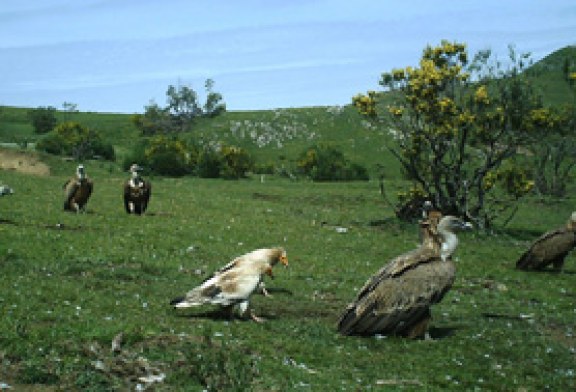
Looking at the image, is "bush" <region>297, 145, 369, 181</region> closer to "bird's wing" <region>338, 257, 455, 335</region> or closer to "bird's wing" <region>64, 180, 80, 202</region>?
"bird's wing" <region>64, 180, 80, 202</region>

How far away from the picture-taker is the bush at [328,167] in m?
65.4

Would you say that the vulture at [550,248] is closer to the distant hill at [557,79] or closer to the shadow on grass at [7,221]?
the shadow on grass at [7,221]

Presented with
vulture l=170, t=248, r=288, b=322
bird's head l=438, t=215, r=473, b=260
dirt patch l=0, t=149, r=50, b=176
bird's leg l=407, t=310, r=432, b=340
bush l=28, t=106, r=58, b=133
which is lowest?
bird's leg l=407, t=310, r=432, b=340

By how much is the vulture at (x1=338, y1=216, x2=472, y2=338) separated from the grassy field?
29cm

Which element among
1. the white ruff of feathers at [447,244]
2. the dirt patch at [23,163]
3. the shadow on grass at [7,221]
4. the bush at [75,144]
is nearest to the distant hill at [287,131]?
the bush at [75,144]

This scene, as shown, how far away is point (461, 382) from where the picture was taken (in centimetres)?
1098

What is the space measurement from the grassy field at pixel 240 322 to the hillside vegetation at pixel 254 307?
0.04 metres

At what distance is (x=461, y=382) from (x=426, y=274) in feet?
7.55

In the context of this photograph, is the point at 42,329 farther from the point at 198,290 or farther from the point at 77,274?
the point at 77,274

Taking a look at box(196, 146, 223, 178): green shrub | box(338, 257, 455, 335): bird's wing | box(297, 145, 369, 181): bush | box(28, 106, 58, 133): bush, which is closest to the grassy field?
box(338, 257, 455, 335): bird's wing

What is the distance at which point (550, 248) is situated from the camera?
23.2m

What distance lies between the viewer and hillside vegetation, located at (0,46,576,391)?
973cm

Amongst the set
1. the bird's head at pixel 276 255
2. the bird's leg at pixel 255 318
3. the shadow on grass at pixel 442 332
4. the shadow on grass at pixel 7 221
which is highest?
the shadow on grass at pixel 7 221

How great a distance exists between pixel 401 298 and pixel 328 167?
53.3 meters
